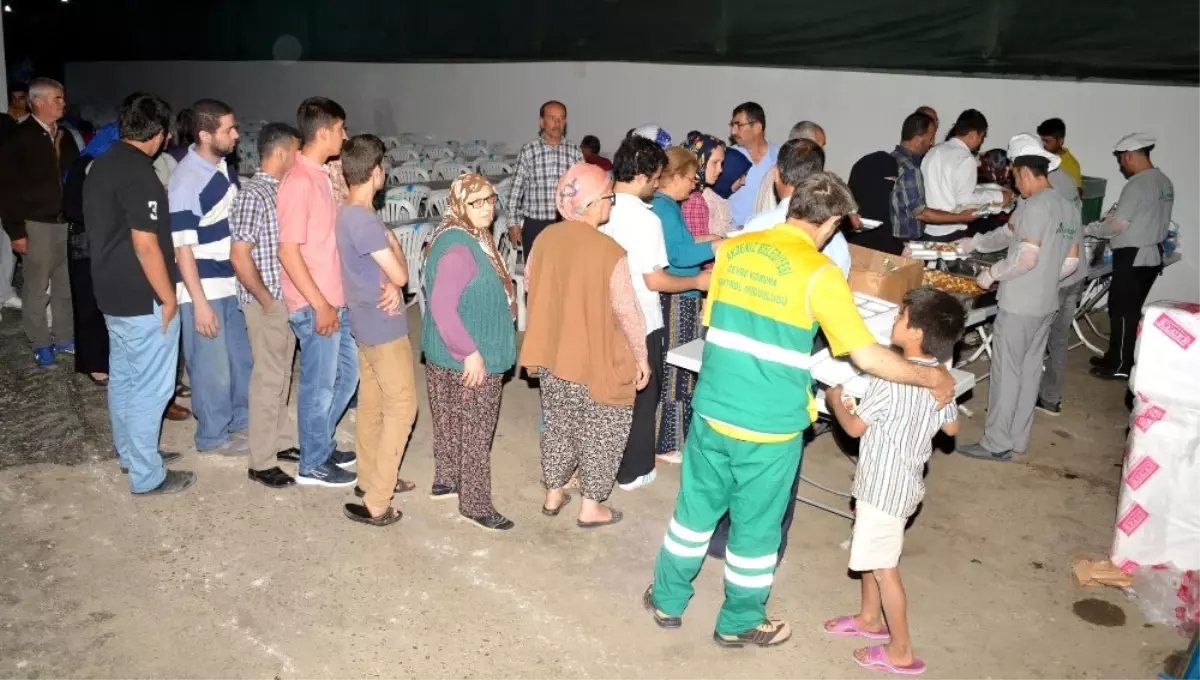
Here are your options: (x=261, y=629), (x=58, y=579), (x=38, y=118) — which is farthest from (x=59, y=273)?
(x=261, y=629)

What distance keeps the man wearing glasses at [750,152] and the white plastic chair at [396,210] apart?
279cm

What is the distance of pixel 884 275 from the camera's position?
15.0ft

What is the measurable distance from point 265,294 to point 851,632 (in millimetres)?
2946

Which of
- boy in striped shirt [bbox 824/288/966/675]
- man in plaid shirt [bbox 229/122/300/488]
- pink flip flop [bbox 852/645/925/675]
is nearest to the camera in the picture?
boy in striped shirt [bbox 824/288/966/675]

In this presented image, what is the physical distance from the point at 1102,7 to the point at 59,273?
27.4 feet

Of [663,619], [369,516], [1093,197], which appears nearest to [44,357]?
[369,516]

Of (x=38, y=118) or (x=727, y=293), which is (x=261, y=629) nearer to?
(x=727, y=293)

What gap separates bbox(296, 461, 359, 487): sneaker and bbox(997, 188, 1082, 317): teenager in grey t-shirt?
359 centimetres

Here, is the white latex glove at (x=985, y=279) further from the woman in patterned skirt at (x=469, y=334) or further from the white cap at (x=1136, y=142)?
the woman in patterned skirt at (x=469, y=334)

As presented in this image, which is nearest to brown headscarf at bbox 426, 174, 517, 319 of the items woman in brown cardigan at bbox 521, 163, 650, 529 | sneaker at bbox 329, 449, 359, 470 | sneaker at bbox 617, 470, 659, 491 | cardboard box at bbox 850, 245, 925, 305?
woman in brown cardigan at bbox 521, 163, 650, 529

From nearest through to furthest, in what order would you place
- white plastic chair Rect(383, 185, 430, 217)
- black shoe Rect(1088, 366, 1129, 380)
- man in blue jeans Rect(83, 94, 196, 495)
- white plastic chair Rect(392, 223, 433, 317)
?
man in blue jeans Rect(83, 94, 196, 495), black shoe Rect(1088, 366, 1129, 380), white plastic chair Rect(392, 223, 433, 317), white plastic chair Rect(383, 185, 430, 217)

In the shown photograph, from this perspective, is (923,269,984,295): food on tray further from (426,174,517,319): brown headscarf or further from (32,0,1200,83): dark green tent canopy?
(32,0,1200,83): dark green tent canopy

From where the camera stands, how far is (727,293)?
321cm

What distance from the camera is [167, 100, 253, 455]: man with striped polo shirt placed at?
4.43m
